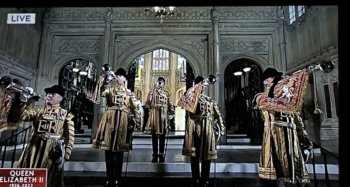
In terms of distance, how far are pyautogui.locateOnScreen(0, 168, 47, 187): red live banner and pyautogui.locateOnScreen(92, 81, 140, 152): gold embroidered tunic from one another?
1580mm

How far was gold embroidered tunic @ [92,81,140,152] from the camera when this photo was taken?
3316 millimetres

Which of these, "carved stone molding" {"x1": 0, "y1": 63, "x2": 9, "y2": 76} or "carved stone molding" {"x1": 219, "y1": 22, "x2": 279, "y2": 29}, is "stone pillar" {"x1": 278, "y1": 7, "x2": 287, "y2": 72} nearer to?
"carved stone molding" {"x1": 219, "y1": 22, "x2": 279, "y2": 29}

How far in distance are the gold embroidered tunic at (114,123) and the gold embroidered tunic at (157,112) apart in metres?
1.59

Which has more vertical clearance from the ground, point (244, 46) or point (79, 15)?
point (79, 15)

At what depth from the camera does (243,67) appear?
11172 millimetres

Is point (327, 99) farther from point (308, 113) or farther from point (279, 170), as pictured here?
point (279, 170)

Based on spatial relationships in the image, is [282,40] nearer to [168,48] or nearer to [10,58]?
[168,48]

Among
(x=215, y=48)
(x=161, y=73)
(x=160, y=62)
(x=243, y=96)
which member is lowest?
(x=243, y=96)

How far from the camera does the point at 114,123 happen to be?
3.38 m

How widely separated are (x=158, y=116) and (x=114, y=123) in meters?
1.84

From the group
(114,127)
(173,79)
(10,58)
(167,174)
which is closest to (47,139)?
(114,127)

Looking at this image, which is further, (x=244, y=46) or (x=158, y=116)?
(x=244, y=46)

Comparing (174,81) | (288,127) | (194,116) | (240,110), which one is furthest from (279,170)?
(174,81)

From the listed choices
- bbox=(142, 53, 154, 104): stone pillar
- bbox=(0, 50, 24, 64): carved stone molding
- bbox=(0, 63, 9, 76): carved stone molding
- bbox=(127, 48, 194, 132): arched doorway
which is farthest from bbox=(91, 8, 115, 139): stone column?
bbox=(142, 53, 154, 104): stone pillar
